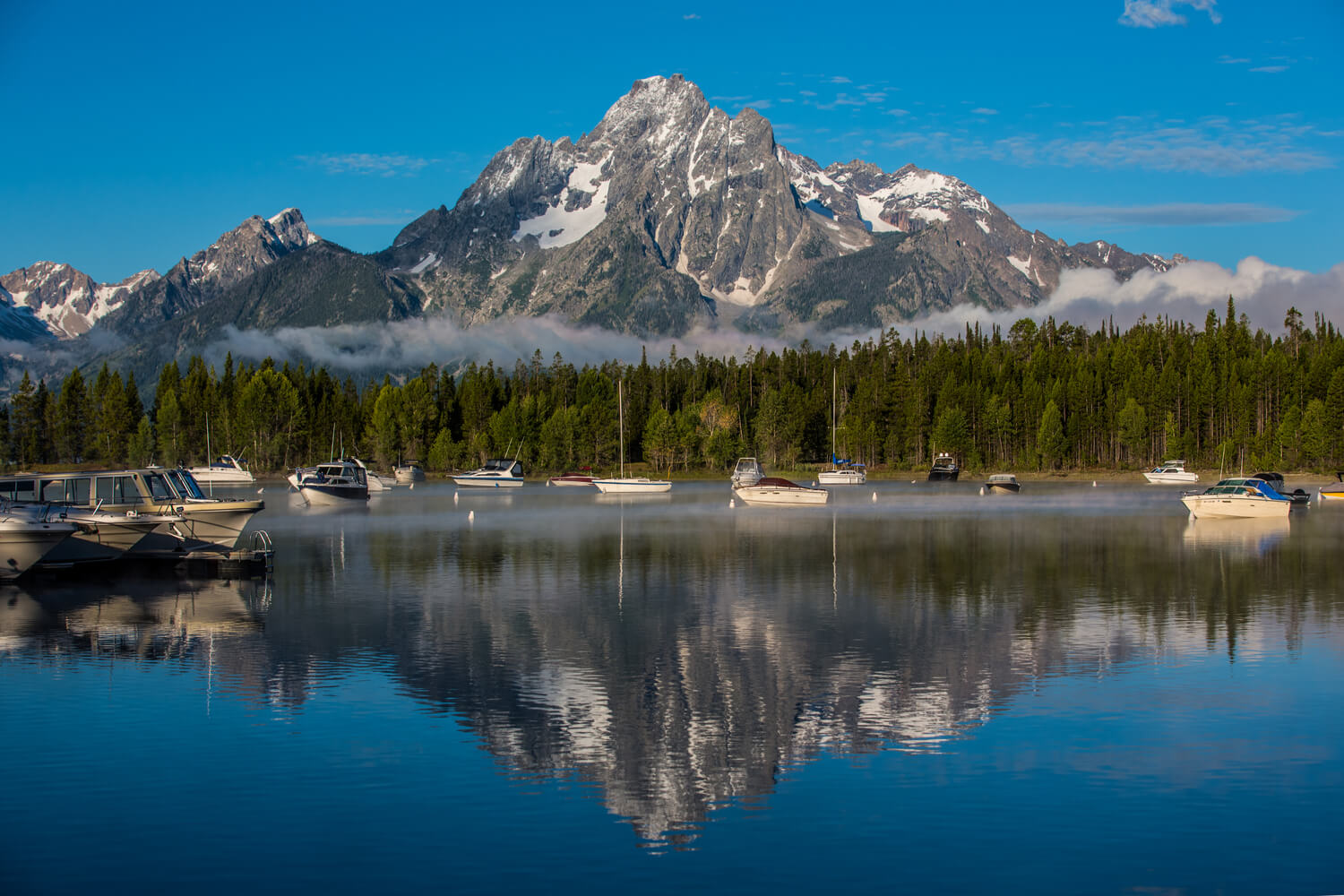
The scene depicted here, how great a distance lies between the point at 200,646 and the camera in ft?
96.8

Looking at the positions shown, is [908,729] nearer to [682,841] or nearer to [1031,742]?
[1031,742]

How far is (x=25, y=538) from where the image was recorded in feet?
137

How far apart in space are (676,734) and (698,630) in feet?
37.2

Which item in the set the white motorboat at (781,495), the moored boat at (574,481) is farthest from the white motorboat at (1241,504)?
the moored boat at (574,481)

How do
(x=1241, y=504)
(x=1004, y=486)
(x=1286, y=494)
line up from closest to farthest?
1. (x=1241, y=504)
2. (x=1286, y=494)
3. (x=1004, y=486)

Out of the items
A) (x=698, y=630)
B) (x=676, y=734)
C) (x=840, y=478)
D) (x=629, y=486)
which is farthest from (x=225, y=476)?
(x=676, y=734)

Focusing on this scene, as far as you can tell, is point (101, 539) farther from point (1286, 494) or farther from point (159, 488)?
point (1286, 494)

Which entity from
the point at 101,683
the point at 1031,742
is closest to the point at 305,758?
the point at 101,683

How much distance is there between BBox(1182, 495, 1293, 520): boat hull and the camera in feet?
255

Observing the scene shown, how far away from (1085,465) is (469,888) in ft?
659

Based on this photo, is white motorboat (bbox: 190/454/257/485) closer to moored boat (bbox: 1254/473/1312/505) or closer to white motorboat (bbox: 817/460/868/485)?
white motorboat (bbox: 817/460/868/485)

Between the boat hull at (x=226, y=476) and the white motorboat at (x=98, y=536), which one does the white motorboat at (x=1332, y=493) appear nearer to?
the white motorboat at (x=98, y=536)

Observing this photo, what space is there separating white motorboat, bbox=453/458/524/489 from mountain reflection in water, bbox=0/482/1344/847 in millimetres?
84559

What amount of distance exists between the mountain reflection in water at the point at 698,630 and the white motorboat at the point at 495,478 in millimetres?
84559
